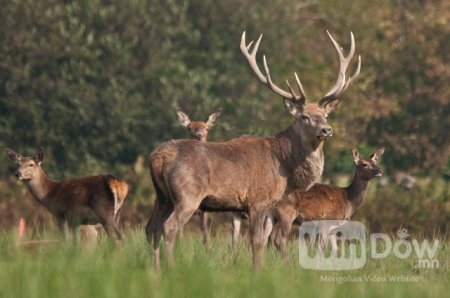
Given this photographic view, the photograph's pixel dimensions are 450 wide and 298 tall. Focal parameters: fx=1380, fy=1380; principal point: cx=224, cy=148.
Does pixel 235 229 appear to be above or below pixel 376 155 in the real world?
below

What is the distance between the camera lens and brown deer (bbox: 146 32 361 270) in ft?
38.1

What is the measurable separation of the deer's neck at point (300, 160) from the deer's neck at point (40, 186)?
4.02m

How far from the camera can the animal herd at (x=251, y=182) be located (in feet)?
38.2

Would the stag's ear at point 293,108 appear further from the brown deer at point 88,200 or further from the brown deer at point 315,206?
the brown deer at point 88,200

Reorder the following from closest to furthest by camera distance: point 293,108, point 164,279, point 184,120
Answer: point 164,279
point 293,108
point 184,120

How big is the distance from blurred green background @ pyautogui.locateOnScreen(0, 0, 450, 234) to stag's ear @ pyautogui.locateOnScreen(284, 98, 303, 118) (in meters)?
12.8

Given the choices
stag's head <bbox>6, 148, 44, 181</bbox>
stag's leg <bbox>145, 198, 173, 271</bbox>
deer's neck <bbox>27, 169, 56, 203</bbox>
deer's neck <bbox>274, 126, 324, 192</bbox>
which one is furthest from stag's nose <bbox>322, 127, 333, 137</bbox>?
stag's head <bbox>6, 148, 44, 181</bbox>

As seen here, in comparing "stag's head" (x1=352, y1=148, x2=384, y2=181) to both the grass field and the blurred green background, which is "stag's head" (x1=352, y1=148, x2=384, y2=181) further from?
the blurred green background

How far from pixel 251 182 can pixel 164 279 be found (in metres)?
3.36

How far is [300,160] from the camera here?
41.4 ft

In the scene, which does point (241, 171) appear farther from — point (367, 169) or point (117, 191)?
point (367, 169)

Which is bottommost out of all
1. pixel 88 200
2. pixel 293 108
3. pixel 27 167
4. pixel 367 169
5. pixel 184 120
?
pixel 88 200

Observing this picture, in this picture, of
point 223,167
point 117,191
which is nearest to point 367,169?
point 117,191

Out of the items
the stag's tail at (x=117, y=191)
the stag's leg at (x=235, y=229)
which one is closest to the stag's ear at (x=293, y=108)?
the stag's leg at (x=235, y=229)
